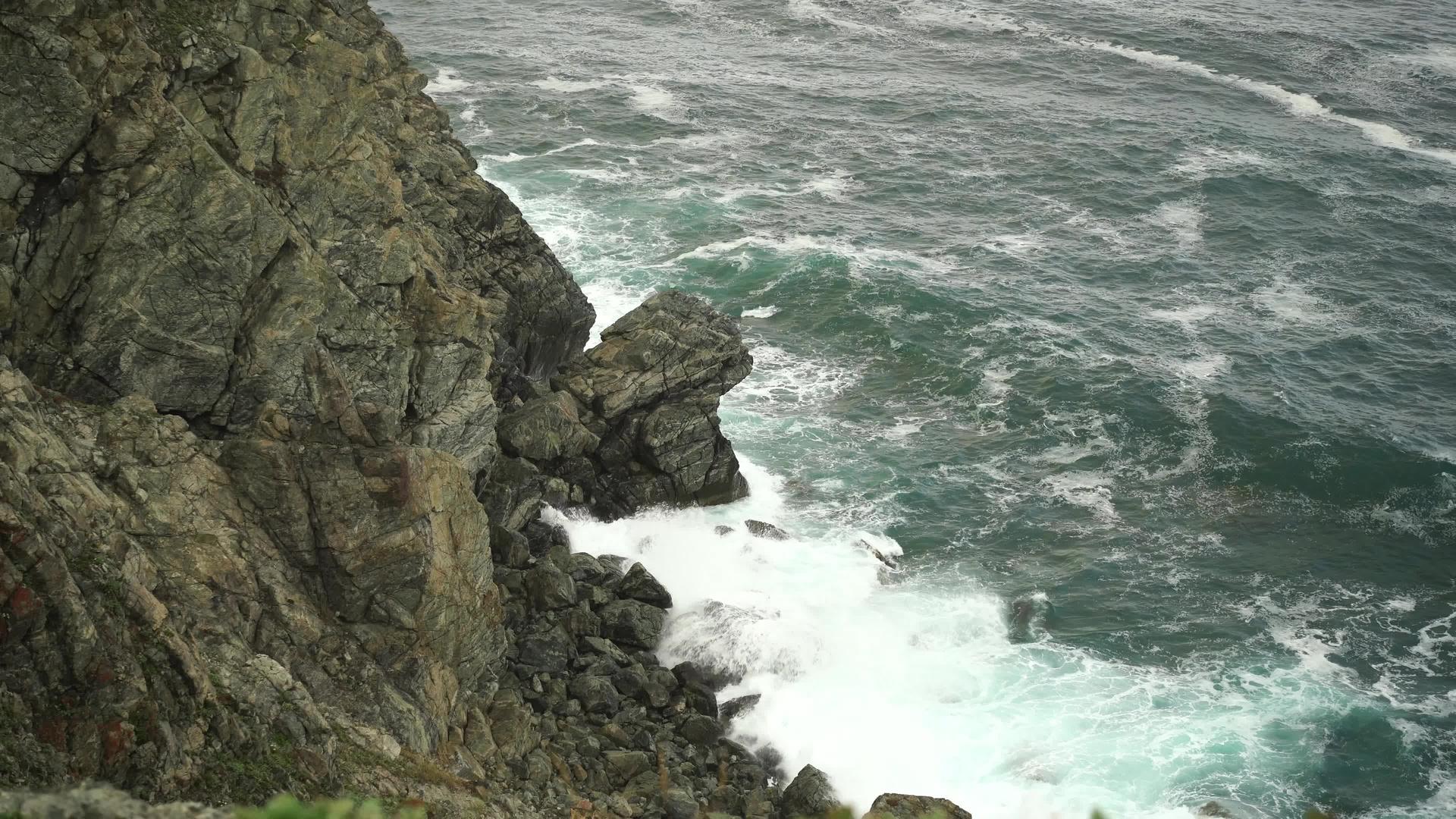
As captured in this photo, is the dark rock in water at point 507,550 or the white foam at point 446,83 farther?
the white foam at point 446,83

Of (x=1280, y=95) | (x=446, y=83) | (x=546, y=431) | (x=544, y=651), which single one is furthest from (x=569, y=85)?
(x=544, y=651)

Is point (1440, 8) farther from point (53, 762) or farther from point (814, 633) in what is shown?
point (53, 762)

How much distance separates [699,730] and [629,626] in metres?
5.41

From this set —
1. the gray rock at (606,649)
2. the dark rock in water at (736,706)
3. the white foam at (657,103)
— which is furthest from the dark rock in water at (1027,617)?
the white foam at (657,103)

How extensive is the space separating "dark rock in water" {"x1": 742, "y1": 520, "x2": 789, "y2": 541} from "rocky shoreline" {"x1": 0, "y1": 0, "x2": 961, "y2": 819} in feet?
26.6

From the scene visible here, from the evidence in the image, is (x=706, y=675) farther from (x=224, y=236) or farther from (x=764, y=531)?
(x=224, y=236)

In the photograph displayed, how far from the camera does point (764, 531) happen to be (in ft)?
186

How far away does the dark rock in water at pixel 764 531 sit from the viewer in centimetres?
5669

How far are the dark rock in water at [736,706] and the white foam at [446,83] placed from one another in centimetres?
7429

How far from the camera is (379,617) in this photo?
34.1m

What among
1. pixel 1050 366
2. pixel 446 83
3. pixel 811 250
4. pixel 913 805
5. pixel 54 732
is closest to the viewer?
pixel 54 732

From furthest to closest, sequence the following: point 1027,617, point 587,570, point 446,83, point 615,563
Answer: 1. point 446,83
2. point 1027,617
3. point 615,563
4. point 587,570

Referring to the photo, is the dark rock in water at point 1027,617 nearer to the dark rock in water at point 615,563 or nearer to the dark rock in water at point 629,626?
the dark rock in water at point 629,626

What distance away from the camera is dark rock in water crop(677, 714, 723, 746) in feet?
144
